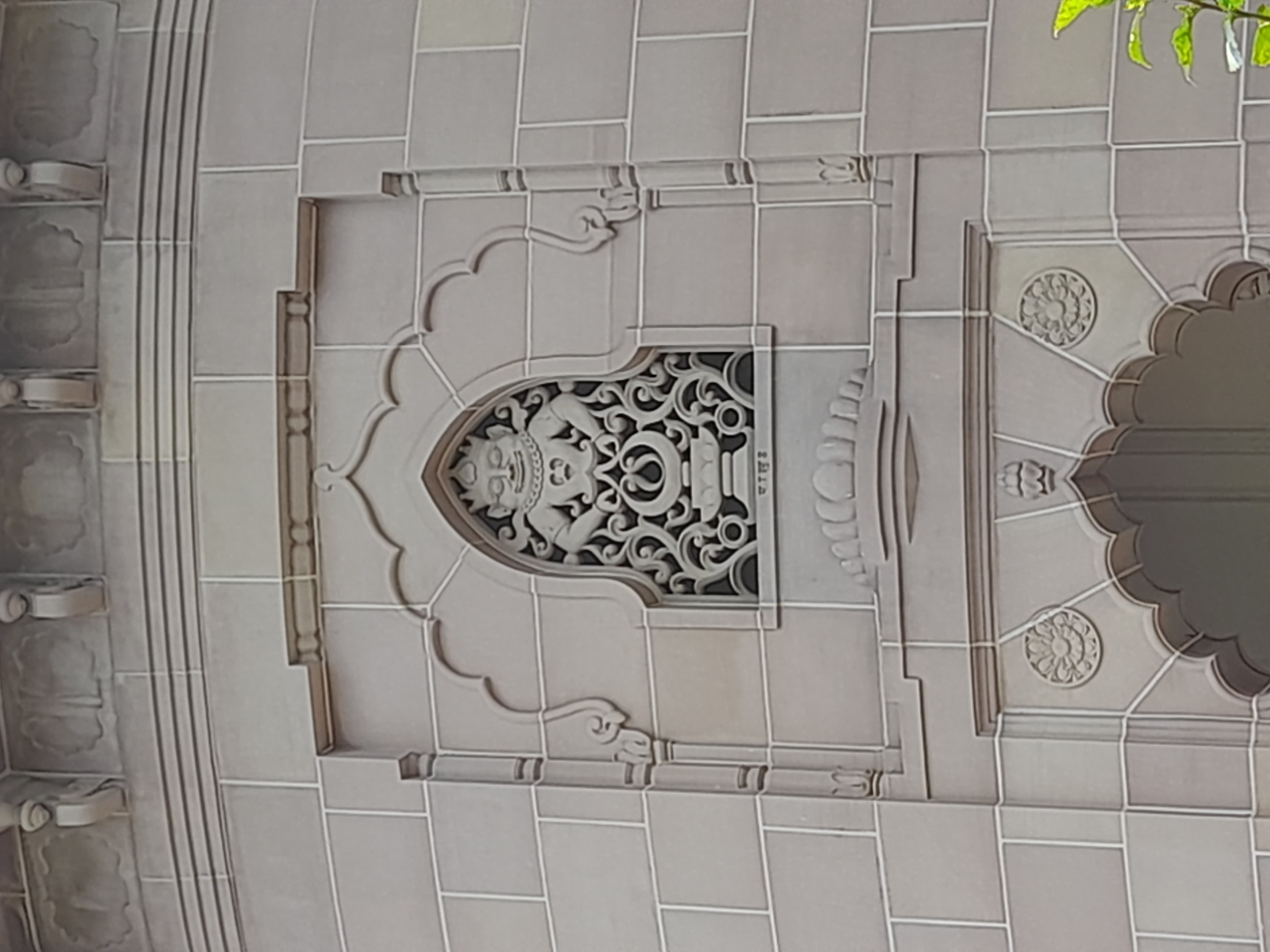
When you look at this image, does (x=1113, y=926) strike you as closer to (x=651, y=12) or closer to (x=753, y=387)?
(x=753, y=387)

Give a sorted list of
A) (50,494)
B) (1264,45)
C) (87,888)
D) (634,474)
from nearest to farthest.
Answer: (1264,45)
(634,474)
(50,494)
(87,888)

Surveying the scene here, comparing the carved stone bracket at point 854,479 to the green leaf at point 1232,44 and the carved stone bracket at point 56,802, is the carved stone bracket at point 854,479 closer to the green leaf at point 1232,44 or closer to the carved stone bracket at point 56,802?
the green leaf at point 1232,44

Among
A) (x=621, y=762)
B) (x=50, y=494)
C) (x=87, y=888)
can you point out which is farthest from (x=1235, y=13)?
(x=87, y=888)

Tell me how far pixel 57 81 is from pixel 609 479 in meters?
1.98

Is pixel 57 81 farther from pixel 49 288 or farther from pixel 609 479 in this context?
pixel 609 479

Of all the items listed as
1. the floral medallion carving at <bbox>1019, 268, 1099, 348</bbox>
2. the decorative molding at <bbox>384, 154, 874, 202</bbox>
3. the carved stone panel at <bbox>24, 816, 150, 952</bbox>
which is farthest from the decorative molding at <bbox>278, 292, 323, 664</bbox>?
the floral medallion carving at <bbox>1019, 268, 1099, 348</bbox>

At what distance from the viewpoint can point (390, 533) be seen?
13.1ft

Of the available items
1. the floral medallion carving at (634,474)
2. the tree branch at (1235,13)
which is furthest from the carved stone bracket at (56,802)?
the tree branch at (1235,13)

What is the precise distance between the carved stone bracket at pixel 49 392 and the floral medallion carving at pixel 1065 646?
263 cm

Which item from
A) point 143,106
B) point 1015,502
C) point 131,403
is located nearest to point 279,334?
point 131,403

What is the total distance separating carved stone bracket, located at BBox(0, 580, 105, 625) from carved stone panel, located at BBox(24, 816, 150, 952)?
0.66m

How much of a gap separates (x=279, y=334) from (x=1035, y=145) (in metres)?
2.06

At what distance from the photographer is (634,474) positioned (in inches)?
152

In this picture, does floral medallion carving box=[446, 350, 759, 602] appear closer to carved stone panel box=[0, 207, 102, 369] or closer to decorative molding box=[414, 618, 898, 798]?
decorative molding box=[414, 618, 898, 798]
